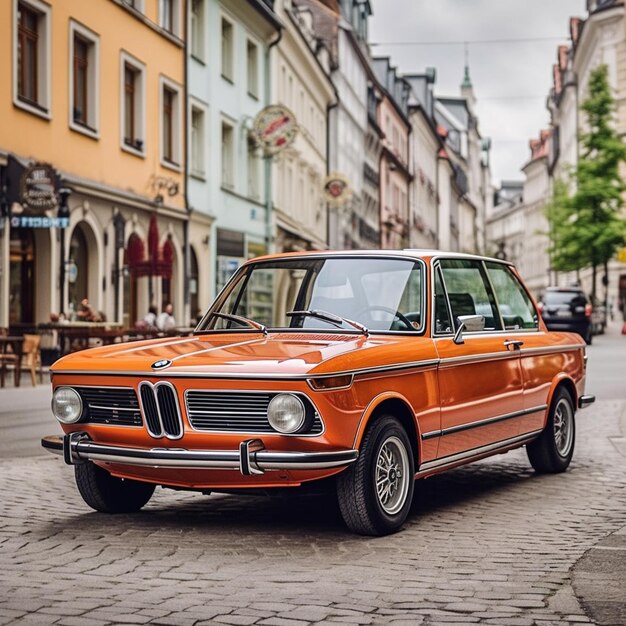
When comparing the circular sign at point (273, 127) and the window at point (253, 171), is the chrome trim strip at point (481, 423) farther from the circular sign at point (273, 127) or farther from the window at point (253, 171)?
the window at point (253, 171)

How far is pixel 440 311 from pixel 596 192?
49916mm

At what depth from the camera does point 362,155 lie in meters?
67.1

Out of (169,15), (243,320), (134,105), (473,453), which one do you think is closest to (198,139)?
(169,15)

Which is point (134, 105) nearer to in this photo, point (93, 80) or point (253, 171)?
point (93, 80)

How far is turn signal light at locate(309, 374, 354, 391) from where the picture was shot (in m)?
6.54

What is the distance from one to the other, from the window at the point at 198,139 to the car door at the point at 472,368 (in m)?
24.9

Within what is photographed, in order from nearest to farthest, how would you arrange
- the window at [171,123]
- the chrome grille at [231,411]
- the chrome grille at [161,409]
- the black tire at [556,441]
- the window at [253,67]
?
the chrome grille at [231,411]
the chrome grille at [161,409]
the black tire at [556,441]
the window at [171,123]
the window at [253,67]

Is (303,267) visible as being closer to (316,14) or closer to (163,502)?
(163,502)

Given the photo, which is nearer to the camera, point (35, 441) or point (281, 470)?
point (281, 470)

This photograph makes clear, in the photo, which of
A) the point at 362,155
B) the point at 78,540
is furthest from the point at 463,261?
the point at 362,155

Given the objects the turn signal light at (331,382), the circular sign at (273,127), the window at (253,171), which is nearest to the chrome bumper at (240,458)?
the turn signal light at (331,382)

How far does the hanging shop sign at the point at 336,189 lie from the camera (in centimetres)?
4881

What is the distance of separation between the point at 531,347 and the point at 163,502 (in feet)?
9.77

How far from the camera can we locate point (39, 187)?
21125mm
